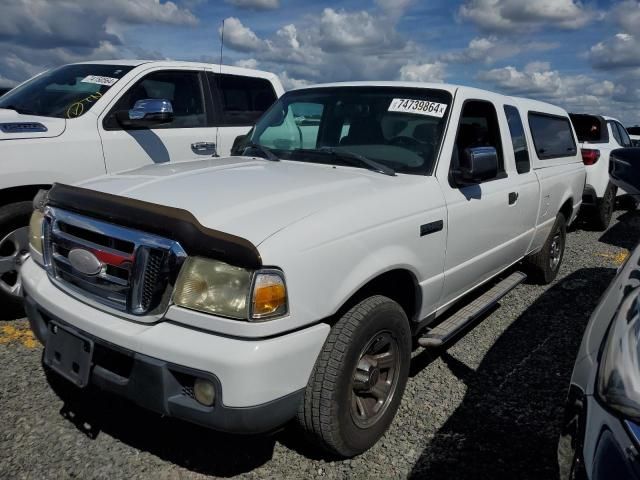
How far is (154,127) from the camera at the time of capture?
4.59 metres

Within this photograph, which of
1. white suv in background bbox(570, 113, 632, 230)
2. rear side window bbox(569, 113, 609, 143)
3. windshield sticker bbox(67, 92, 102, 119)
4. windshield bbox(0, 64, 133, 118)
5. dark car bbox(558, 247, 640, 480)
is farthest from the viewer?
rear side window bbox(569, 113, 609, 143)

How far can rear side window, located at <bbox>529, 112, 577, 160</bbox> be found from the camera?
4.59m

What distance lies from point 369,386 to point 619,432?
133 centimetres

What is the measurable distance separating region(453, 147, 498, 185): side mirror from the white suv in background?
5666mm

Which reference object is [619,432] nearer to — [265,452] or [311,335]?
[311,335]

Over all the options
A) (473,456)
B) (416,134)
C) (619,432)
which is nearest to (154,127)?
(416,134)

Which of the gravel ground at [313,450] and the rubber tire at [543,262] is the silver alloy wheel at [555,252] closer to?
the rubber tire at [543,262]

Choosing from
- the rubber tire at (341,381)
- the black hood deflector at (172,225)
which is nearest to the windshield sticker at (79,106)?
the black hood deflector at (172,225)

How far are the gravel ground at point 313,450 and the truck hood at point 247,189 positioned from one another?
1205mm

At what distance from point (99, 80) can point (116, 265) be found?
2945 millimetres

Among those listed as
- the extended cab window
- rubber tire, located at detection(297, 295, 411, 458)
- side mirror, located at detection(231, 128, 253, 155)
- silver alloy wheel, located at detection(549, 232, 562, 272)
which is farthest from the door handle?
silver alloy wheel, located at detection(549, 232, 562, 272)

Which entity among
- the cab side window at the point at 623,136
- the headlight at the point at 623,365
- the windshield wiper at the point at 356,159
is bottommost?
the headlight at the point at 623,365

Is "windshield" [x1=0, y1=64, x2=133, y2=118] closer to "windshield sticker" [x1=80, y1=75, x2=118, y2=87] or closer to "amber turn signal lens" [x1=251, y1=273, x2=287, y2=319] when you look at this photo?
"windshield sticker" [x1=80, y1=75, x2=118, y2=87]

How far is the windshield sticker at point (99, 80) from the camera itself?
4441mm
